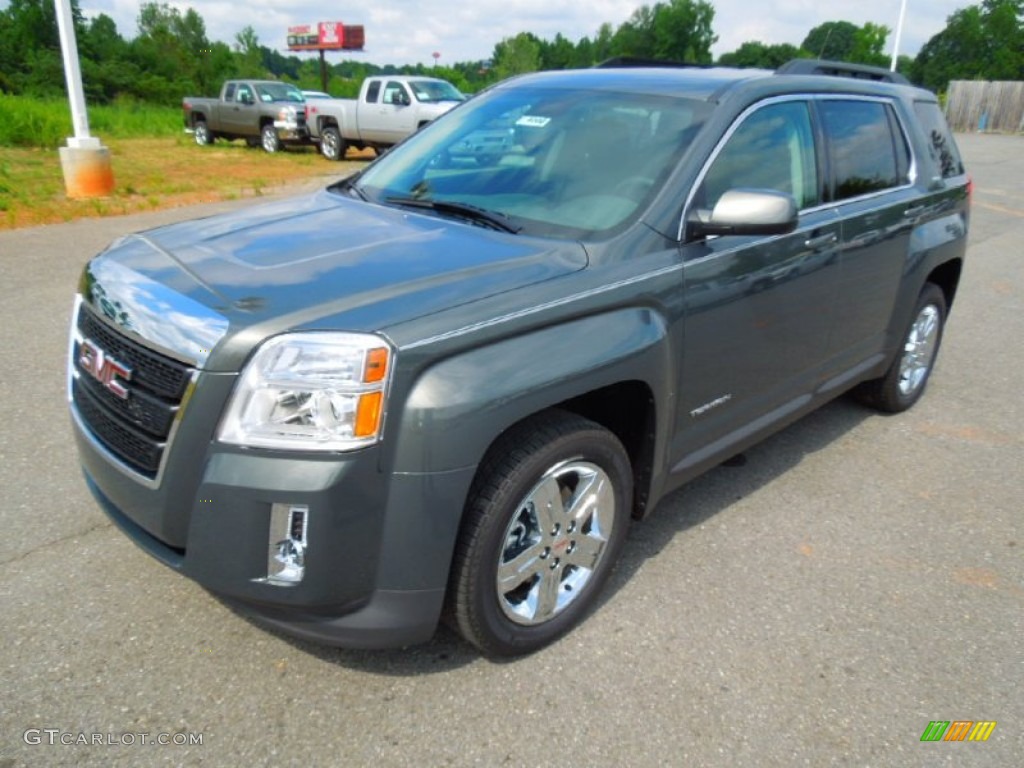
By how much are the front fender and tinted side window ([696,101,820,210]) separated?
718mm

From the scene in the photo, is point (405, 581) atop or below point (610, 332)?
below

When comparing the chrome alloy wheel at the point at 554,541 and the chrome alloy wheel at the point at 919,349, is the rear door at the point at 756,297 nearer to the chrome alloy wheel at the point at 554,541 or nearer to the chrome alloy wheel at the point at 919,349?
the chrome alloy wheel at the point at 554,541

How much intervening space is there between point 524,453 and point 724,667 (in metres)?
1.01

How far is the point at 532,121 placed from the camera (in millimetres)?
3557

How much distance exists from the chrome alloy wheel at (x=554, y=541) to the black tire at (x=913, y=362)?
8.69ft

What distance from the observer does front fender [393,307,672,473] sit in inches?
87.0

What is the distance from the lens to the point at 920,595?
320 centimetres

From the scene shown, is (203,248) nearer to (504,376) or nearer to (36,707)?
(504,376)

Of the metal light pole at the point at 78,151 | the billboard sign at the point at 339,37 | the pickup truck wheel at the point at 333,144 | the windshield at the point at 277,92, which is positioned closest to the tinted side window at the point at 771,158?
the metal light pole at the point at 78,151

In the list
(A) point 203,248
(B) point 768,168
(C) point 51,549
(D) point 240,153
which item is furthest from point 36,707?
(D) point 240,153

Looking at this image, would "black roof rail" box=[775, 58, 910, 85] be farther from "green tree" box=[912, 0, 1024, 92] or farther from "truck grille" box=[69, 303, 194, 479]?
"green tree" box=[912, 0, 1024, 92]

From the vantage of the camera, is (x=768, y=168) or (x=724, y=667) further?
(x=768, y=168)

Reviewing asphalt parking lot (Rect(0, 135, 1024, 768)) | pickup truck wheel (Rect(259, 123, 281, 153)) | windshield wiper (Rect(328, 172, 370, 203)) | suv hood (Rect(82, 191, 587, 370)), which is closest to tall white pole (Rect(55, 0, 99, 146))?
asphalt parking lot (Rect(0, 135, 1024, 768))

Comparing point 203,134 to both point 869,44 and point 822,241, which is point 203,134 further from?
point 869,44
